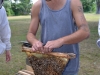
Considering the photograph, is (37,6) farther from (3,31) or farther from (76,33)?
(3,31)

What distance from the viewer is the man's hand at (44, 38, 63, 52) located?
227 centimetres

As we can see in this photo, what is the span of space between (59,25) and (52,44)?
0.29 meters

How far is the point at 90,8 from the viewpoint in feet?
306

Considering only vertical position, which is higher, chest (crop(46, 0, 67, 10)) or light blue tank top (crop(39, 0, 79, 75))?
chest (crop(46, 0, 67, 10))

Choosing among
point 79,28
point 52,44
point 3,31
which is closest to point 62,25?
point 79,28

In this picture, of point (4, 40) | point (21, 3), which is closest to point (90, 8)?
point (21, 3)

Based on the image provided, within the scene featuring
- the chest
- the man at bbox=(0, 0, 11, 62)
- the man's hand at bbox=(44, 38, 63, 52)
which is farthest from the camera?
the man at bbox=(0, 0, 11, 62)

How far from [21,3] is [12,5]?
17.1 feet

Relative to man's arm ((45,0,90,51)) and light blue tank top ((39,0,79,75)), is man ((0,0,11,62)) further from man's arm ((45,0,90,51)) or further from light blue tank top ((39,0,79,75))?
man's arm ((45,0,90,51))

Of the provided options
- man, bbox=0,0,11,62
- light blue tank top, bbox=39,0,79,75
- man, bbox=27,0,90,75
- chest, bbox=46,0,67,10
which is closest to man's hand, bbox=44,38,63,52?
man, bbox=27,0,90,75

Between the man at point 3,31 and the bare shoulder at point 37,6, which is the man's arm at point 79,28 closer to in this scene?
the bare shoulder at point 37,6

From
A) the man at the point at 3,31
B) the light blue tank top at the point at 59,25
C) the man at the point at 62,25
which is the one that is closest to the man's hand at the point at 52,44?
the man at the point at 62,25

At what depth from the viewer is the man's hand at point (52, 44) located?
2.27 m

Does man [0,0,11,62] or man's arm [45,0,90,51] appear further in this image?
man [0,0,11,62]
